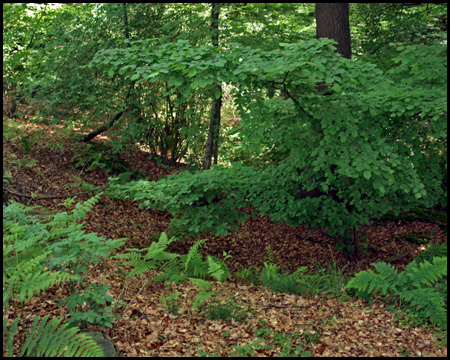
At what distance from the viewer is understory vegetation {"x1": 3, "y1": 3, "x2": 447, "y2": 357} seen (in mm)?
3268

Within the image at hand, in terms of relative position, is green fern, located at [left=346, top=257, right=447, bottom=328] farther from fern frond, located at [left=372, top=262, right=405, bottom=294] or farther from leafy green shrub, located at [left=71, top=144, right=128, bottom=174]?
leafy green shrub, located at [left=71, top=144, right=128, bottom=174]

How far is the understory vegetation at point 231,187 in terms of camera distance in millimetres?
3268

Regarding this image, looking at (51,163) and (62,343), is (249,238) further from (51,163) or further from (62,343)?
(62,343)

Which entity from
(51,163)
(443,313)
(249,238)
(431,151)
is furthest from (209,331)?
(51,163)

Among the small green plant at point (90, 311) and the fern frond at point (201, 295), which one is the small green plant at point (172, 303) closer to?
the fern frond at point (201, 295)

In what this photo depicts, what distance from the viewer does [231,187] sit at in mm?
5910

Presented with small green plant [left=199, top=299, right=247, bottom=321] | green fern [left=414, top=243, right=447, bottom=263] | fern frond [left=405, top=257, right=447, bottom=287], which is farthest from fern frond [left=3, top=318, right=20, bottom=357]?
green fern [left=414, top=243, right=447, bottom=263]

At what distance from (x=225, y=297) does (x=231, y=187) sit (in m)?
2.00

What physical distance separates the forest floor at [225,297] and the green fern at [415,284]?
9.0 inches

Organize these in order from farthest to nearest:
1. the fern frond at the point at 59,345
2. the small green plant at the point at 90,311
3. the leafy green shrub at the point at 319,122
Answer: the leafy green shrub at the point at 319,122, the small green plant at the point at 90,311, the fern frond at the point at 59,345

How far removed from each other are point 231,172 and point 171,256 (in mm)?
2045

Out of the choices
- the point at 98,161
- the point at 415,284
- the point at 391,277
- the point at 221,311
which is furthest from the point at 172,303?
the point at 98,161

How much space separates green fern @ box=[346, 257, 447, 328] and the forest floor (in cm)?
23

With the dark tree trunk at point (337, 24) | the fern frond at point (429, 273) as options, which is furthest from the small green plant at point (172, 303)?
the dark tree trunk at point (337, 24)
